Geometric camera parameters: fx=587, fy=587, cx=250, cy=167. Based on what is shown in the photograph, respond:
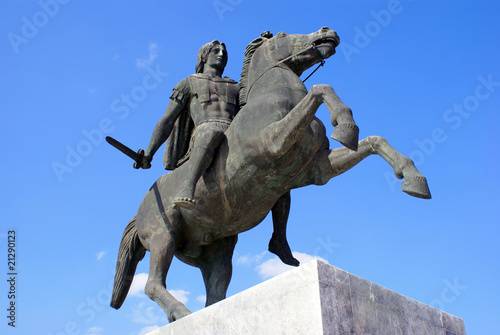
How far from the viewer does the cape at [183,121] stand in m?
7.55

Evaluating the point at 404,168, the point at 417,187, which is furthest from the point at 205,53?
the point at 417,187

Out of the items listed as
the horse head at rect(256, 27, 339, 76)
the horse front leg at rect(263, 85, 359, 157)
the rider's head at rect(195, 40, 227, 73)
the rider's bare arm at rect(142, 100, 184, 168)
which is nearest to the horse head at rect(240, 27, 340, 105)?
the horse head at rect(256, 27, 339, 76)

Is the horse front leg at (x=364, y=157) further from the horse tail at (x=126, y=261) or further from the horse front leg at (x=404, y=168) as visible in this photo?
the horse tail at (x=126, y=261)

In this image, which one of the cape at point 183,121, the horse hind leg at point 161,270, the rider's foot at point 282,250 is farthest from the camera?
the cape at point 183,121

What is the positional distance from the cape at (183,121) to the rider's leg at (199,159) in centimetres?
83

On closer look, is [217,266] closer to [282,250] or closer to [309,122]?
[282,250]

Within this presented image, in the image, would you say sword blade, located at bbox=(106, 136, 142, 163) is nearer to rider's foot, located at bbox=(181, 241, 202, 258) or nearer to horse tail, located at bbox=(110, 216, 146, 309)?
→ horse tail, located at bbox=(110, 216, 146, 309)

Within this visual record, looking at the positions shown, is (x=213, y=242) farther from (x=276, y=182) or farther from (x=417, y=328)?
(x=417, y=328)

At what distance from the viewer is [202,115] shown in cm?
741

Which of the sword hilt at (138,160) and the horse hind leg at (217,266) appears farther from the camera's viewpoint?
the sword hilt at (138,160)

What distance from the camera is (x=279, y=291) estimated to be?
489 cm

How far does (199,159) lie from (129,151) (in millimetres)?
1428

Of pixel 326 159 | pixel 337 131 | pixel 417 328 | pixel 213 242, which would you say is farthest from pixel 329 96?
pixel 213 242

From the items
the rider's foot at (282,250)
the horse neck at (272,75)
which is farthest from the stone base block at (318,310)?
the horse neck at (272,75)
